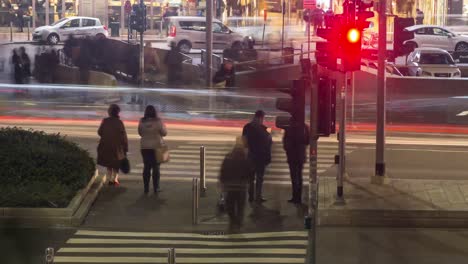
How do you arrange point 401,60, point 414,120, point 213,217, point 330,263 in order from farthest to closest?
point 401,60 → point 414,120 → point 213,217 → point 330,263

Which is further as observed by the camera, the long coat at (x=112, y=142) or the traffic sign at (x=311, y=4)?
the traffic sign at (x=311, y=4)

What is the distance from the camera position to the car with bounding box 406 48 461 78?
3538 cm

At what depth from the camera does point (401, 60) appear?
38562 mm

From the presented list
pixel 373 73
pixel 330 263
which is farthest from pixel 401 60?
pixel 330 263

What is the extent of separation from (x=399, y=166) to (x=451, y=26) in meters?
27.0

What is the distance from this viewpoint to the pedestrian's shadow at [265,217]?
41.5 ft

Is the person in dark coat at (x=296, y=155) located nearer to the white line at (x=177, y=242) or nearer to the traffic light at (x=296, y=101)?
the traffic light at (x=296, y=101)

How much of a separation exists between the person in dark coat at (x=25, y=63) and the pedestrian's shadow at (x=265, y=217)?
76.7ft

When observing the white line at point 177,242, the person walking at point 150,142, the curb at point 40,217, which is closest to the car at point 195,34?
the person walking at point 150,142

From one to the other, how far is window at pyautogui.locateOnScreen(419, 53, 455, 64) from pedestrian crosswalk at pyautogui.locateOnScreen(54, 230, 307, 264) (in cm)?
2508

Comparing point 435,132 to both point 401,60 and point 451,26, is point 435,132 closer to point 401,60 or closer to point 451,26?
point 401,60

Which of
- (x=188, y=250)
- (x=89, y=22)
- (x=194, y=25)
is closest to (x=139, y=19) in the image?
(x=194, y=25)

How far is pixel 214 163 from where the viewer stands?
19.0 m

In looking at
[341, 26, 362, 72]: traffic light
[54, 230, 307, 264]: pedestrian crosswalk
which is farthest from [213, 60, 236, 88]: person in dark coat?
[54, 230, 307, 264]: pedestrian crosswalk
